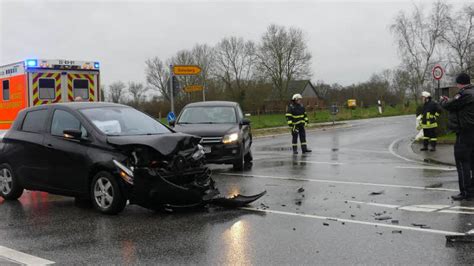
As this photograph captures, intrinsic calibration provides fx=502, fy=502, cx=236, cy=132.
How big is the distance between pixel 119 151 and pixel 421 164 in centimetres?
858

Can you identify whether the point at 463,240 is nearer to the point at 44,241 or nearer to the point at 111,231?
the point at 111,231

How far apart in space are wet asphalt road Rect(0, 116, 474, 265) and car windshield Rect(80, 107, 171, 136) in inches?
47.0

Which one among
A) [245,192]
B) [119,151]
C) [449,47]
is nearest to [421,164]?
[245,192]

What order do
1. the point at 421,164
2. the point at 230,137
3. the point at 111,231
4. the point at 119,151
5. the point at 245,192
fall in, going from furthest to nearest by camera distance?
the point at 421,164 → the point at 230,137 → the point at 245,192 → the point at 119,151 → the point at 111,231

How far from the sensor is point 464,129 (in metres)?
8.00

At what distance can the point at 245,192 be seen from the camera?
8.91 m

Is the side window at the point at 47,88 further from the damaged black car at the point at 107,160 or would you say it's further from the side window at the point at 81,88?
the damaged black car at the point at 107,160

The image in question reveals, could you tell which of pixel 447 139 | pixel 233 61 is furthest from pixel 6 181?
pixel 233 61

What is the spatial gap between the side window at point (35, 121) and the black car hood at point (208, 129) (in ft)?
12.4

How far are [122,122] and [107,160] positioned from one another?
965 mm

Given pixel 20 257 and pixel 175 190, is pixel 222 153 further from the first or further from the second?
pixel 20 257

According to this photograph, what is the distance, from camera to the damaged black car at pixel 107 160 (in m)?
6.93

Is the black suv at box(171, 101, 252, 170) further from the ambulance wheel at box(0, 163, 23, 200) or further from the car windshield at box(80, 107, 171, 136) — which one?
the ambulance wheel at box(0, 163, 23, 200)

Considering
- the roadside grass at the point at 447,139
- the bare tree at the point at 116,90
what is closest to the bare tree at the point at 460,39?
the roadside grass at the point at 447,139
